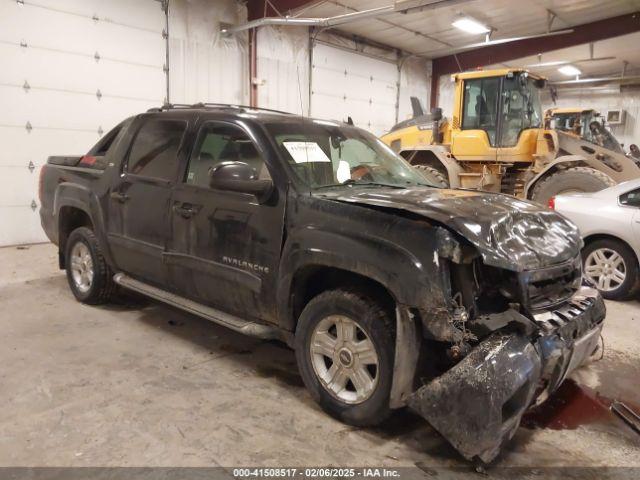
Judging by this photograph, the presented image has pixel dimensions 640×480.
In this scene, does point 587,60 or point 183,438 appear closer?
point 183,438

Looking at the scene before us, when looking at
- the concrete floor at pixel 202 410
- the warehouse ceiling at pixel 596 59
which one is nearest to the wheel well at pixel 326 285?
the concrete floor at pixel 202 410

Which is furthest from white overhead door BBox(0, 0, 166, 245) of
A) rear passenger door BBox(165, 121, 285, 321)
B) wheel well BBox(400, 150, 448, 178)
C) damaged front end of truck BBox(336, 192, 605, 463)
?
damaged front end of truck BBox(336, 192, 605, 463)

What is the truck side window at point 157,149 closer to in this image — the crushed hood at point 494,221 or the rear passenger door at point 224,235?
the rear passenger door at point 224,235

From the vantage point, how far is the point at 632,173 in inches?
311

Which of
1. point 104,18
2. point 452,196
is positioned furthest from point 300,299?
point 104,18

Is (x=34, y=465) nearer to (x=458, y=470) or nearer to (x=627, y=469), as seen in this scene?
(x=458, y=470)

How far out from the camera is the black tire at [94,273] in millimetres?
4707

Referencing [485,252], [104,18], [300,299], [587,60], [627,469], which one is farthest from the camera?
[587,60]

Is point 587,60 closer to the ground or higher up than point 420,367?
higher up

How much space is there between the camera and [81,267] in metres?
4.98

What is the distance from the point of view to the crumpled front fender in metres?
2.33

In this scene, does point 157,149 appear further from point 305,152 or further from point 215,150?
point 305,152

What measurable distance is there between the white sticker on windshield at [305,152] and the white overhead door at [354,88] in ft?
30.3

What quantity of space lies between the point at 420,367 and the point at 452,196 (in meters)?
1.12
